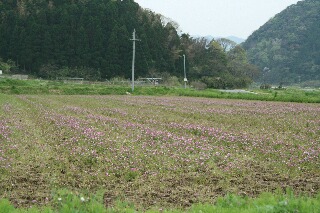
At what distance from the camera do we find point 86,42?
232 feet

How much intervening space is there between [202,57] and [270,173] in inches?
3255

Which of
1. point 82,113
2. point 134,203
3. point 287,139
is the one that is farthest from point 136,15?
point 134,203

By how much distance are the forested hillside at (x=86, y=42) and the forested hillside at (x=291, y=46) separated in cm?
2983

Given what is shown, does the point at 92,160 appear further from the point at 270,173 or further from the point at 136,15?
the point at 136,15

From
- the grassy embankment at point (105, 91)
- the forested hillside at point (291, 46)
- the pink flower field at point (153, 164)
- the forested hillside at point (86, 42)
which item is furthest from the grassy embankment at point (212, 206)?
the forested hillside at point (291, 46)

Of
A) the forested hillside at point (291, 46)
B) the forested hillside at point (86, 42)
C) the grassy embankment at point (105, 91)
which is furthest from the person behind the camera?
the forested hillside at point (291, 46)

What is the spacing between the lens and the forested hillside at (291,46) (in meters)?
102

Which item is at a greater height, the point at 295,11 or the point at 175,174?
the point at 295,11

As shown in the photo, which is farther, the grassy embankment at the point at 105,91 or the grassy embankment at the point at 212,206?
the grassy embankment at the point at 105,91

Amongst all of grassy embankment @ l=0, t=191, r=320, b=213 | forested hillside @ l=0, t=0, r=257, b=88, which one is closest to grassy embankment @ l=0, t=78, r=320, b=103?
forested hillside @ l=0, t=0, r=257, b=88

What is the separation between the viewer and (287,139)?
464 inches

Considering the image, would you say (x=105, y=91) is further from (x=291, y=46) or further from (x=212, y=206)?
(x=291, y=46)

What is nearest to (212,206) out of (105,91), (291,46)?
(105,91)

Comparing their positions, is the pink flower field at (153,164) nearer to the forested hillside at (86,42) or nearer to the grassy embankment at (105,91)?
the grassy embankment at (105,91)
